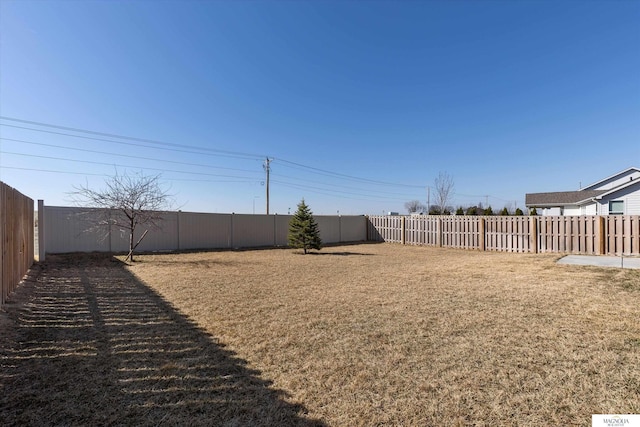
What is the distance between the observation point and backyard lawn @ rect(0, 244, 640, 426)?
213 cm

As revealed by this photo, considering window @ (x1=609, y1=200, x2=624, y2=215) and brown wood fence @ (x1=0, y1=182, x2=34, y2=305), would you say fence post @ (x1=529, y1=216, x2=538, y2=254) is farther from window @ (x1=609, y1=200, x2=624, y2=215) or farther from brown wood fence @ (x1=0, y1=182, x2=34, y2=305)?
brown wood fence @ (x1=0, y1=182, x2=34, y2=305)

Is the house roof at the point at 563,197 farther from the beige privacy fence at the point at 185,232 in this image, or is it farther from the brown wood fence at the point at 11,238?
the brown wood fence at the point at 11,238

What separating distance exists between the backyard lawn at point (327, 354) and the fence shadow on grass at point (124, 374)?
0.05ft

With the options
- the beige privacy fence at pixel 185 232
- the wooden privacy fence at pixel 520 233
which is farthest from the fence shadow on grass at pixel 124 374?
the wooden privacy fence at pixel 520 233

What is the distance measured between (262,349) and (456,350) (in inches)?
83.3

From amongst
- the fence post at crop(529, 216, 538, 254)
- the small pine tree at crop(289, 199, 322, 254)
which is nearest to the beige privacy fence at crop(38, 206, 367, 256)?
the small pine tree at crop(289, 199, 322, 254)

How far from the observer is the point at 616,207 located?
16.3 meters

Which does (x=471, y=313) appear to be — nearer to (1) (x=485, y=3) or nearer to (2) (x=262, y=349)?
(2) (x=262, y=349)

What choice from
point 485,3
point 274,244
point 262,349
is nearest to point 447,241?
point 274,244

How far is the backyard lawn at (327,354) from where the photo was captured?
6.99 feet

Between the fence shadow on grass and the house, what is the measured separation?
71.2ft

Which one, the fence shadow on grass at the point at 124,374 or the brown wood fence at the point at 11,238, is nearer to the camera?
the fence shadow on grass at the point at 124,374

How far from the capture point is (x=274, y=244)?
56.0 feet

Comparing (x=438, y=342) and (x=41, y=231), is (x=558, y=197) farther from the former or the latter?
(x=41, y=231)
